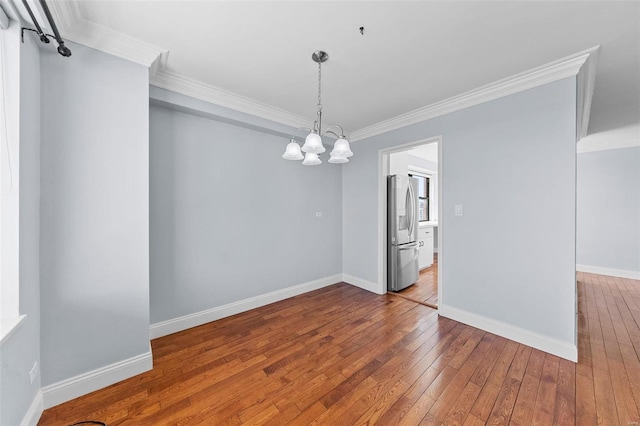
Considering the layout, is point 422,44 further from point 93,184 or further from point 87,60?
point 93,184

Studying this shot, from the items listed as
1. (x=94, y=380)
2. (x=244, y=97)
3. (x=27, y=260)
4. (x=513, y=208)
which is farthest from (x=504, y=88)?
(x=94, y=380)

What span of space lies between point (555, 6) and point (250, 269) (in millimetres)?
3560

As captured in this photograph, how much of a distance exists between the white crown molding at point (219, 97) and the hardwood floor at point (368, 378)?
8.24ft

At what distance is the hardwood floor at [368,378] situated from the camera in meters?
1.54

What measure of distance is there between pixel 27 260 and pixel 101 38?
5.29 ft

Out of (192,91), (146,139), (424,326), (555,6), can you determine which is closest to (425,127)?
(555,6)

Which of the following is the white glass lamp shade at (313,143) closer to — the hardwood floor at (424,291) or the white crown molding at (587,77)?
the white crown molding at (587,77)

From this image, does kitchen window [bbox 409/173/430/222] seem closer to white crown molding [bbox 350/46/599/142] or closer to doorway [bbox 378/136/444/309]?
doorway [bbox 378/136/444/309]

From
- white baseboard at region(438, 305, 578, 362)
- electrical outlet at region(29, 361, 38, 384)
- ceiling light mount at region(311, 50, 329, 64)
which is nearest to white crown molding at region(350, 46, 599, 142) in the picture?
ceiling light mount at region(311, 50, 329, 64)

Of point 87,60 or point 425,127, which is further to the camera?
point 425,127

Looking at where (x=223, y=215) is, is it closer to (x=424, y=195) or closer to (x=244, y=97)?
(x=244, y=97)

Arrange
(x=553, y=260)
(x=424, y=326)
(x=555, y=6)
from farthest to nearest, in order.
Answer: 1. (x=424, y=326)
2. (x=553, y=260)
3. (x=555, y=6)

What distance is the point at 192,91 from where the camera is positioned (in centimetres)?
251

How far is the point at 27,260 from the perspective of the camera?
4.72ft
